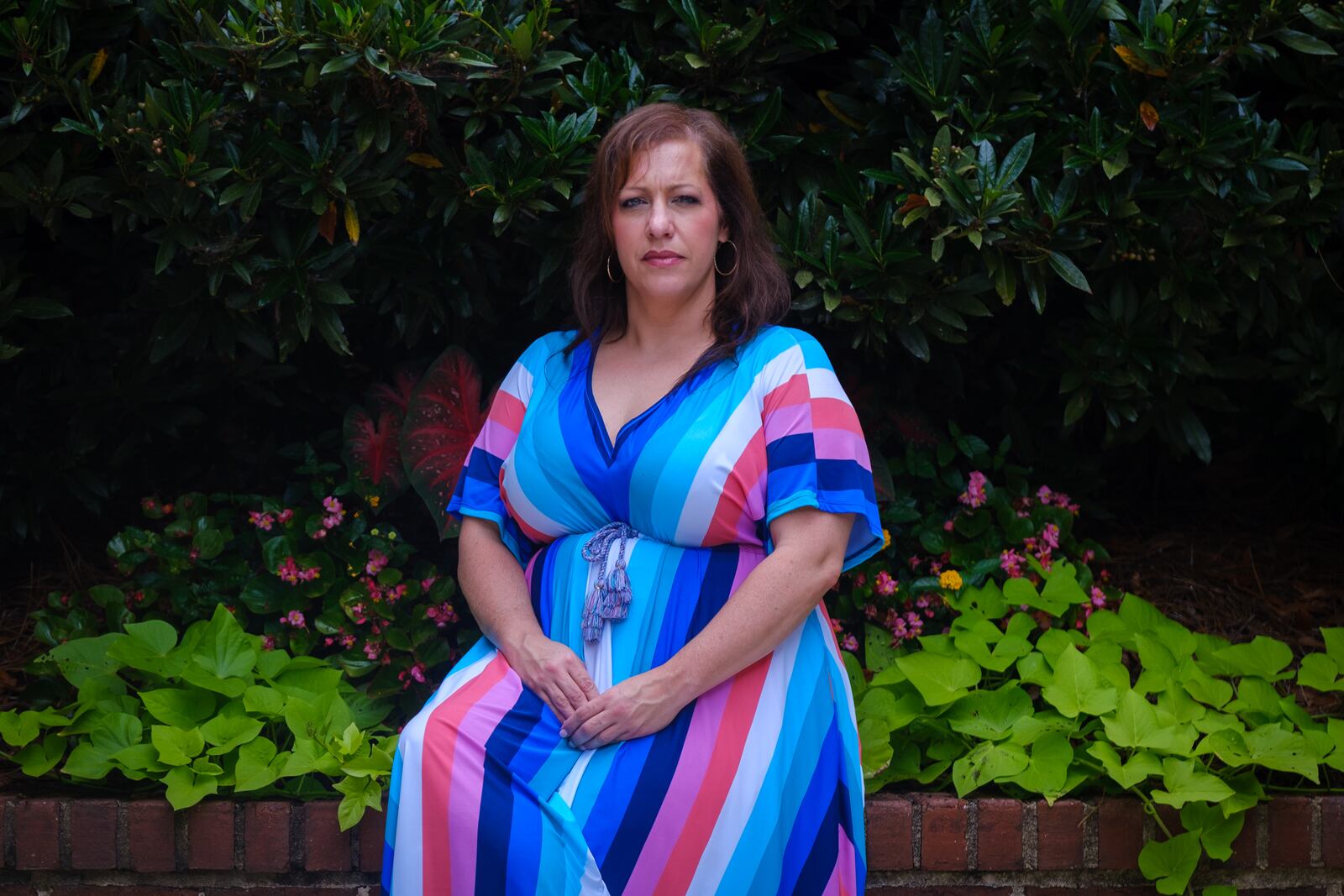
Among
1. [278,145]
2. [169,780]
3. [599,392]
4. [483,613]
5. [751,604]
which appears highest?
[278,145]

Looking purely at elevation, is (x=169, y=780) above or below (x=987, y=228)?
below

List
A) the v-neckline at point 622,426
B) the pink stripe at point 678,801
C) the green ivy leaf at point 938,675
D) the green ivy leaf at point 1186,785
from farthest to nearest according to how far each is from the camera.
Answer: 1. the green ivy leaf at point 938,675
2. the green ivy leaf at point 1186,785
3. the v-neckline at point 622,426
4. the pink stripe at point 678,801

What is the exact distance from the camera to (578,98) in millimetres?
2594

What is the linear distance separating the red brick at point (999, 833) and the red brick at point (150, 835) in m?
1.61

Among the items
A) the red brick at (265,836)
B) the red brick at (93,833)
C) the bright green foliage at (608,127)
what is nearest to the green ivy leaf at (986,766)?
the bright green foliage at (608,127)

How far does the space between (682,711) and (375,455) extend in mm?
1258

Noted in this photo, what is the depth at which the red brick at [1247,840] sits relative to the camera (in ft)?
7.97

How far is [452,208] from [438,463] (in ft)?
2.03

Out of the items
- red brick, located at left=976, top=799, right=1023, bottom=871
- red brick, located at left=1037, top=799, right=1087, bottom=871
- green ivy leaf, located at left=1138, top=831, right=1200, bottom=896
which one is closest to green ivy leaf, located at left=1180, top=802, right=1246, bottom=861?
green ivy leaf, located at left=1138, top=831, right=1200, bottom=896

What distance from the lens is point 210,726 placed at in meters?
2.44

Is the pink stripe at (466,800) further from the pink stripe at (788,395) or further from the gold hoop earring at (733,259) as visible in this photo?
the gold hoop earring at (733,259)

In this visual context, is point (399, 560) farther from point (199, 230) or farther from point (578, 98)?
point (578, 98)

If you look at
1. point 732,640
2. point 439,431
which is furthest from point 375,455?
point 732,640

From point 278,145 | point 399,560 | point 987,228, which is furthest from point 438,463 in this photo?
point 987,228
